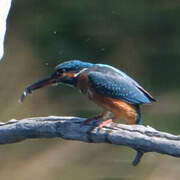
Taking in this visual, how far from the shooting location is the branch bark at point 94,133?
1.08 metres

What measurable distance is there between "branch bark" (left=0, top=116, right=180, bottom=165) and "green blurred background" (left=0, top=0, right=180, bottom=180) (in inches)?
7.6

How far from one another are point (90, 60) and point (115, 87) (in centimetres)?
31

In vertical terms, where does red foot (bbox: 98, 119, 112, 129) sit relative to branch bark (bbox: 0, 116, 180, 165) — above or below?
above

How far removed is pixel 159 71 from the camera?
1.48m

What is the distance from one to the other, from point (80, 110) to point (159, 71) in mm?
267

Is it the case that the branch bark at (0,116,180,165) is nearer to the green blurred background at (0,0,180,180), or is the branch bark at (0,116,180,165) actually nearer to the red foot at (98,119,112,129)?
the red foot at (98,119,112,129)

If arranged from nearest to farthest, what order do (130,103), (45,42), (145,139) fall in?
(145,139) → (130,103) → (45,42)

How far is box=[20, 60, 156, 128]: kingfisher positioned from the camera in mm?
1188

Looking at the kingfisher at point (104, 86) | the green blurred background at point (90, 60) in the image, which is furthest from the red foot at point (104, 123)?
the green blurred background at point (90, 60)

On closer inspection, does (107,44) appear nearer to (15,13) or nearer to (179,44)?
(179,44)

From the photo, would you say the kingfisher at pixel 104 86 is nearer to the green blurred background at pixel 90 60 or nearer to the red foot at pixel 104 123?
the red foot at pixel 104 123

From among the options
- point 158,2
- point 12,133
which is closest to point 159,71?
point 158,2

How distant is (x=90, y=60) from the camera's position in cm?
148

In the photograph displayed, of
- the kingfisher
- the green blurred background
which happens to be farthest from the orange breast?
the green blurred background
